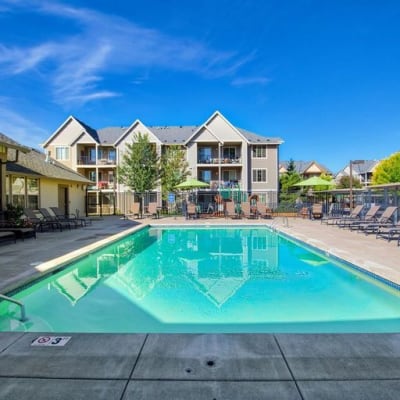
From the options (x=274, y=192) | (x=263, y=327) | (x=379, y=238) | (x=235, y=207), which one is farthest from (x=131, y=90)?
(x=263, y=327)

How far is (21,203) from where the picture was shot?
15.0m

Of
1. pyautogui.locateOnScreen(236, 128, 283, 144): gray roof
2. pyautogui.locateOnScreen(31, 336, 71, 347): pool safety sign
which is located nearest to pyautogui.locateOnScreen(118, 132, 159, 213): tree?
pyautogui.locateOnScreen(236, 128, 283, 144): gray roof

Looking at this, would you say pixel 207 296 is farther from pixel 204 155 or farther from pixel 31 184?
pixel 204 155

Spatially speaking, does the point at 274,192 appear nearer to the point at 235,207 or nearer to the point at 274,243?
the point at 235,207

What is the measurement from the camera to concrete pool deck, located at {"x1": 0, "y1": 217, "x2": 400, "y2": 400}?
7.92 feet

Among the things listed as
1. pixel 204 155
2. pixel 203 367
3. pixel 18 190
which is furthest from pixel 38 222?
pixel 204 155

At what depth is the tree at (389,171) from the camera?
41.6 meters

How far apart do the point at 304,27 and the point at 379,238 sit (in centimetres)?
1008

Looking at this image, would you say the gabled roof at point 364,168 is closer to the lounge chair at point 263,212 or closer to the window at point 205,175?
the window at point 205,175

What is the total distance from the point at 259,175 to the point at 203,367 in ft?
93.9

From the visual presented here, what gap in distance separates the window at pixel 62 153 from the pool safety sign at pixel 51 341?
29089mm

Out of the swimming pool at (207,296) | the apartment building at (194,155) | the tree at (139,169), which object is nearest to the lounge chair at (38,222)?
the swimming pool at (207,296)

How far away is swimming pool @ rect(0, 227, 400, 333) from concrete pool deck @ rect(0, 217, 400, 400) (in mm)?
1477

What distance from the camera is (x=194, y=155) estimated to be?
29.0m
